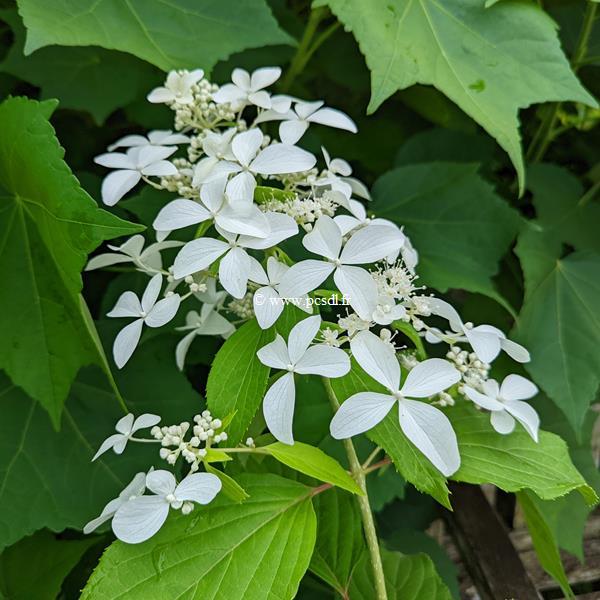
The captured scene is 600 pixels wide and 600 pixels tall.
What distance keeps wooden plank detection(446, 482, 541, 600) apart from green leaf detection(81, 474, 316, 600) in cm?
33

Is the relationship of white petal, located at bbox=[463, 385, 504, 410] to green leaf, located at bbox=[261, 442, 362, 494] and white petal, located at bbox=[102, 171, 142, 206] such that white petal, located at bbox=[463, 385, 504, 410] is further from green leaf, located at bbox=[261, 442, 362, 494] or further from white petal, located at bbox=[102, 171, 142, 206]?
white petal, located at bbox=[102, 171, 142, 206]

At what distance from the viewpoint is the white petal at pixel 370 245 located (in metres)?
0.44

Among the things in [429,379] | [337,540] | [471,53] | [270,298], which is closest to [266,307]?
[270,298]

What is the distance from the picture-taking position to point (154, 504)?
16.6 inches

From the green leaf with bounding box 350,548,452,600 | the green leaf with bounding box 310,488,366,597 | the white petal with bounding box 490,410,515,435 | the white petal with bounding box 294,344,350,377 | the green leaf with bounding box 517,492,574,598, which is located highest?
the white petal with bounding box 294,344,350,377

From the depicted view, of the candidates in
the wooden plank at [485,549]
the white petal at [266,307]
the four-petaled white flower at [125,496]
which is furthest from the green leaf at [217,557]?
the wooden plank at [485,549]

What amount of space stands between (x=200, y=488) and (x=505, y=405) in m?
0.22

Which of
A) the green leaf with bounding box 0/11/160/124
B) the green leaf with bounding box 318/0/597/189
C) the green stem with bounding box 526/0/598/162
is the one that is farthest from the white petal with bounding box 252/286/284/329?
the green stem with bounding box 526/0/598/162

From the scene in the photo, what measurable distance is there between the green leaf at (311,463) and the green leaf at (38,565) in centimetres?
29

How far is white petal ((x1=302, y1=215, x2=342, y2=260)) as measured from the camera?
44cm

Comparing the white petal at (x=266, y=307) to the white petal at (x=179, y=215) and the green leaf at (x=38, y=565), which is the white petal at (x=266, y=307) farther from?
the green leaf at (x=38, y=565)

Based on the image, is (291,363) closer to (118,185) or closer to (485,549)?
(118,185)

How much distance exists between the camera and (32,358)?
0.58 m

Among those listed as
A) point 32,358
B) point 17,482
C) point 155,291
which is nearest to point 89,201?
point 155,291
